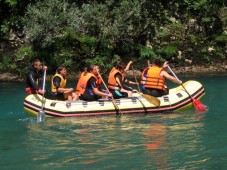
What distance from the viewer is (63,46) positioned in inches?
882

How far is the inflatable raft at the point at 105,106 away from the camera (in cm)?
1142

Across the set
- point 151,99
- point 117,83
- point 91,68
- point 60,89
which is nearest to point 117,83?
point 117,83

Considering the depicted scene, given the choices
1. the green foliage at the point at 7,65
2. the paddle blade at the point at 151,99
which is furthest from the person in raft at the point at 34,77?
the green foliage at the point at 7,65

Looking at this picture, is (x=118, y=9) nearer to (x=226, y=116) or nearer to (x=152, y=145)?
(x=226, y=116)

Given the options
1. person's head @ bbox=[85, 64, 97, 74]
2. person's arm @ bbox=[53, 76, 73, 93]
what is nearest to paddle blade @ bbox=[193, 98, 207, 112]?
person's head @ bbox=[85, 64, 97, 74]

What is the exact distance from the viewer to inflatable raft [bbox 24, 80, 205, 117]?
1142cm

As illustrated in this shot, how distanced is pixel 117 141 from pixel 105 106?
267cm

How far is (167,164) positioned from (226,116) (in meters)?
4.38

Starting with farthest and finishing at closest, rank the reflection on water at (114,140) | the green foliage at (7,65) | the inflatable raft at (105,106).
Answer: the green foliage at (7,65) < the inflatable raft at (105,106) < the reflection on water at (114,140)

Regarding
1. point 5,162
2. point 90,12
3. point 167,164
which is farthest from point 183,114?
point 90,12

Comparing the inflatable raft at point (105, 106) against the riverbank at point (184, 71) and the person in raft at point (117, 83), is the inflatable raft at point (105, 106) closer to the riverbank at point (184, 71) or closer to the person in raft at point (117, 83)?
the person in raft at point (117, 83)

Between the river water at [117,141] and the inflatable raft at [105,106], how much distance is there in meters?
0.19

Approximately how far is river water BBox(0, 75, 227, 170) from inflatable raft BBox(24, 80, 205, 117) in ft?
0.64

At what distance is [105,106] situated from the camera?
457 inches
